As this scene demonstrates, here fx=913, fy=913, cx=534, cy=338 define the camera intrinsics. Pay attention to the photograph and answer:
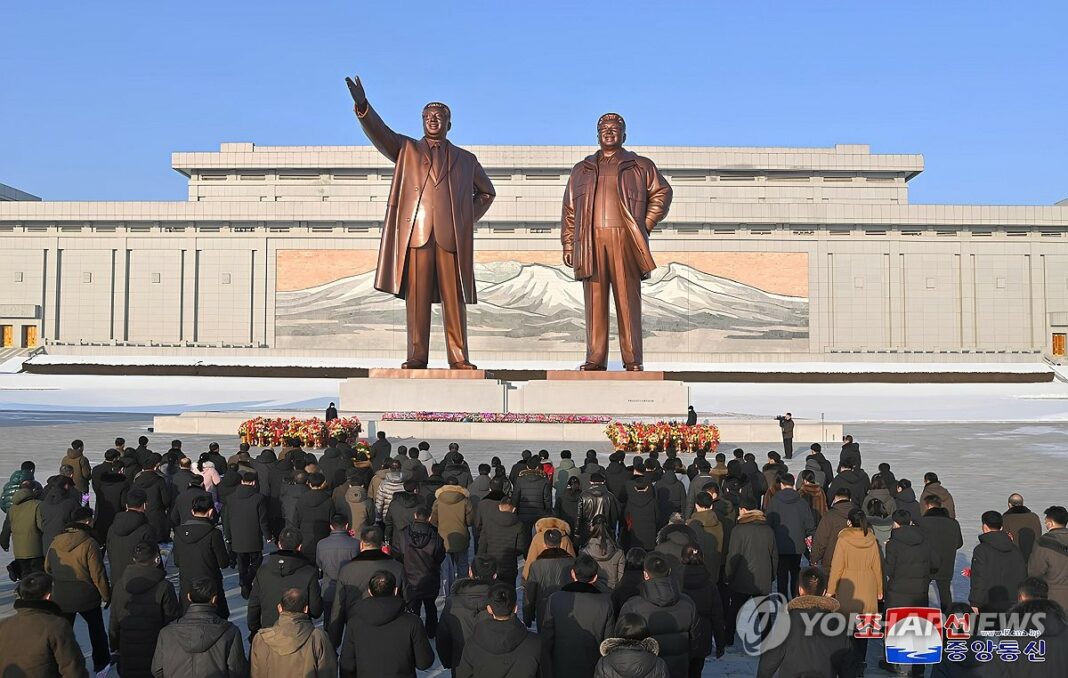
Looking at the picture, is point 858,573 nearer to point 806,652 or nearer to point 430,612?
point 806,652

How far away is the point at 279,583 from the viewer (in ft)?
15.1

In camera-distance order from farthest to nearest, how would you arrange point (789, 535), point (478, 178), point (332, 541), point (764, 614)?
1. point (478, 178)
2. point (789, 535)
3. point (764, 614)
4. point (332, 541)

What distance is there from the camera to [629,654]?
132 inches

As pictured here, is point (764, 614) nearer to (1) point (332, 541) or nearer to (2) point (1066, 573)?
(2) point (1066, 573)

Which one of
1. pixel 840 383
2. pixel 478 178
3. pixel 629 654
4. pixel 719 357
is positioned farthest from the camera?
pixel 719 357

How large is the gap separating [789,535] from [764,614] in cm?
77

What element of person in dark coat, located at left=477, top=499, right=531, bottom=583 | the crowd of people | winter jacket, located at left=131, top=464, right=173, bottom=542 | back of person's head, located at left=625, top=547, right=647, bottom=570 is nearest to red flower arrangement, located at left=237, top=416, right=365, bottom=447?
the crowd of people

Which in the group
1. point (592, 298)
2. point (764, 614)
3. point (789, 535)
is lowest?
point (764, 614)

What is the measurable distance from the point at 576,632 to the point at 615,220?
566 inches

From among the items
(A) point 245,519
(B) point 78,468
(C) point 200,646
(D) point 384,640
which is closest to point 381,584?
(D) point 384,640

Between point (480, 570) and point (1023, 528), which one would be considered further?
point (1023, 528)

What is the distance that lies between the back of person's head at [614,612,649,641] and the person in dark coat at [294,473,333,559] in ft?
Result: 11.6

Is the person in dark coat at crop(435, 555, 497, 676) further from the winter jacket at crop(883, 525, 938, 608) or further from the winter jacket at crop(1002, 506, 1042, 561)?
the winter jacket at crop(1002, 506, 1042, 561)

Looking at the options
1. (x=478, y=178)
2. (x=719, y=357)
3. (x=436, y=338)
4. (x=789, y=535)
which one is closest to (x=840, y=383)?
(x=719, y=357)
